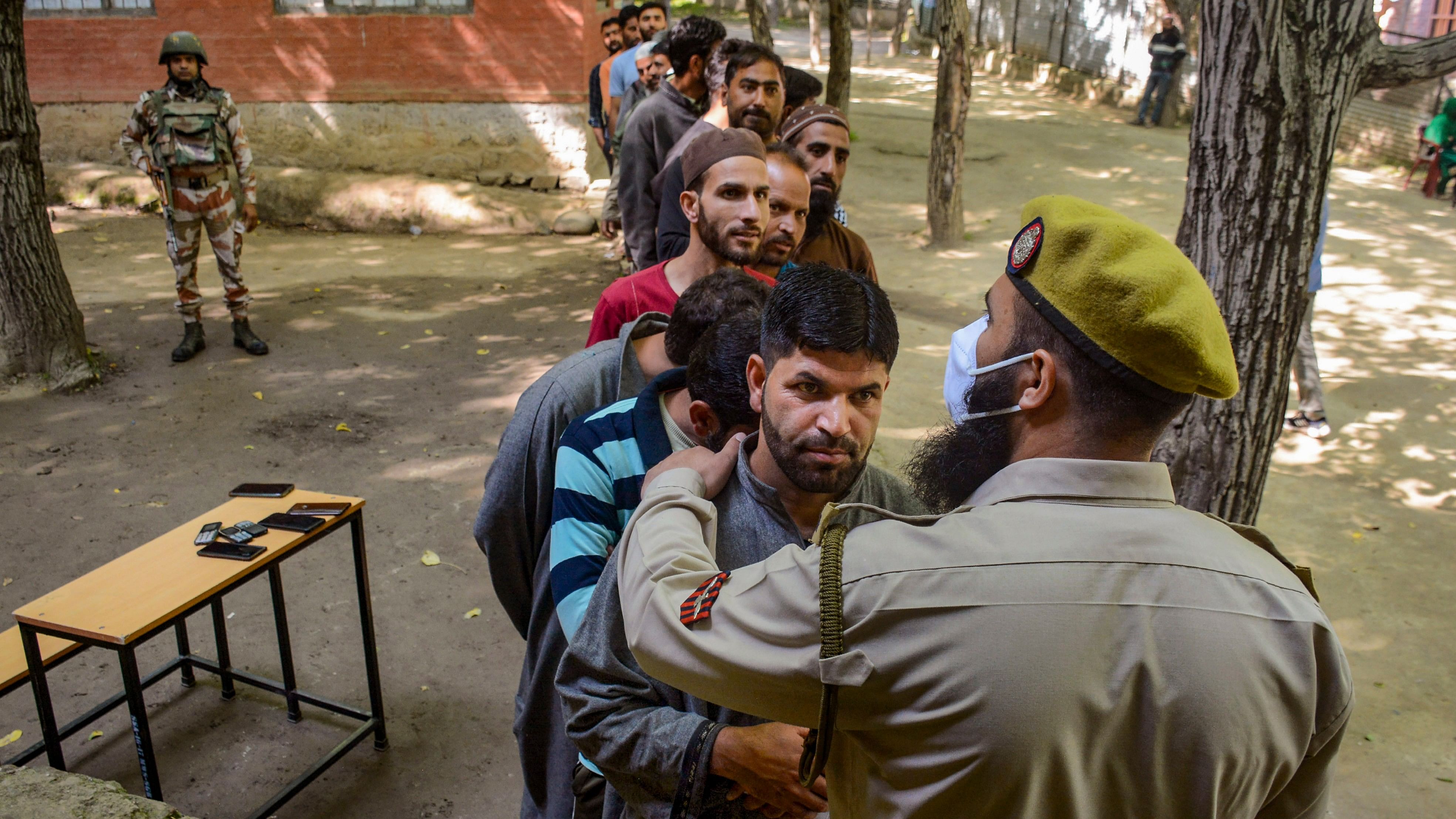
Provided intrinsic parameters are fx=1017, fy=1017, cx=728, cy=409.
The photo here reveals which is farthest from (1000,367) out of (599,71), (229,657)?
(599,71)

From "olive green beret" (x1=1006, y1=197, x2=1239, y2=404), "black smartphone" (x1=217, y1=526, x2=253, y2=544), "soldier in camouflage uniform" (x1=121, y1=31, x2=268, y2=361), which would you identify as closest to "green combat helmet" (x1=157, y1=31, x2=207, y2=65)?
"soldier in camouflage uniform" (x1=121, y1=31, x2=268, y2=361)

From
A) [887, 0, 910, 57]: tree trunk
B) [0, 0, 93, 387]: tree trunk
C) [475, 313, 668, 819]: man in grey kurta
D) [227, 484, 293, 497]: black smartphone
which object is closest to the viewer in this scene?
[475, 313, 668, 819]: man in grey kurta

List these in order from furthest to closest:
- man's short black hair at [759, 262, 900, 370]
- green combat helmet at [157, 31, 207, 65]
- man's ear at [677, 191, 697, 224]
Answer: green combat helmet at [157, 31, 207, 65] < man's ear at [677, 191, 697, 224] < man's short black hair at [759, 262, 900, 370]

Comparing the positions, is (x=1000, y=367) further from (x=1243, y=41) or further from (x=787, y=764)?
(x=1243, y=41)

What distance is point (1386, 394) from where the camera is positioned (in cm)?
698

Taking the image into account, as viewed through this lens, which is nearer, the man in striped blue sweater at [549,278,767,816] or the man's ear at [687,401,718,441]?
the man in striped blue sweater at [549,278,767,816]

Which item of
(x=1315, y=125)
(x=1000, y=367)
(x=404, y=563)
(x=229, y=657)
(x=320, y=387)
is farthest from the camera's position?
(x=320, y=387)

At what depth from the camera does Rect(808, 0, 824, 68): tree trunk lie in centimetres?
2117

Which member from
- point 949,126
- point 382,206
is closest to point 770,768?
point 949,126

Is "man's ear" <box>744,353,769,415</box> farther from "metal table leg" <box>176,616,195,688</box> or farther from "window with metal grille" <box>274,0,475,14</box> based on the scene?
"window with metal grille" <box>274,0,475,14</box>

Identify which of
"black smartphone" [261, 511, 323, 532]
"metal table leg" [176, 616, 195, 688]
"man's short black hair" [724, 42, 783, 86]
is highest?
"man's short black hair" [724, 42, 783, 86]

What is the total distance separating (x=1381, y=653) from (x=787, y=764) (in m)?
3.69

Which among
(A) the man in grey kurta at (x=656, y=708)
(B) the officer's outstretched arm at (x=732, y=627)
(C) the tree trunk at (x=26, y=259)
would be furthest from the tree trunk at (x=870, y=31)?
(B) the officer's outstretched arm at (x=732, y=627)

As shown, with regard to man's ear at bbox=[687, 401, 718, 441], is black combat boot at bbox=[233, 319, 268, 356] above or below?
below
